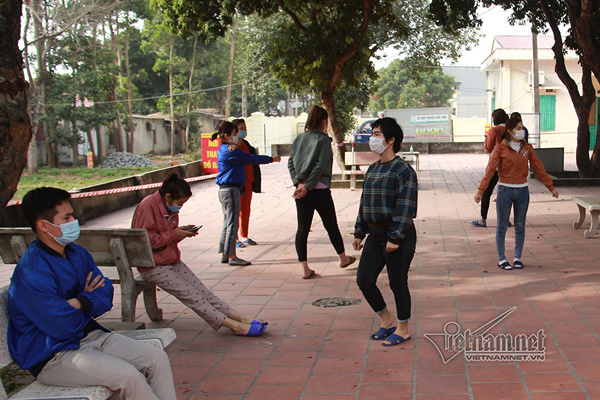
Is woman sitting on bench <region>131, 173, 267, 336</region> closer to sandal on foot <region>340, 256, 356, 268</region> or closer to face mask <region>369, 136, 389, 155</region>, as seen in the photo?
face mask <region>369, 136, 389, 155</region>

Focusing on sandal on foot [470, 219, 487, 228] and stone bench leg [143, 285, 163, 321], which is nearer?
stone bench leg [143, 285, 163, 321]

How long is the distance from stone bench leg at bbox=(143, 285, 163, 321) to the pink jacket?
1.59ft

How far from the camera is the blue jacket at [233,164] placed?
786 cm

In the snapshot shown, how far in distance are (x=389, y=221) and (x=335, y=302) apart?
1.63 m

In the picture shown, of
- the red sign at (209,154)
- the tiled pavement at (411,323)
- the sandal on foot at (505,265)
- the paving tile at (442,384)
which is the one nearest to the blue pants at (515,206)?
the sandal on foot at (505,265)

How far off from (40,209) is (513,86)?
33.0 metres

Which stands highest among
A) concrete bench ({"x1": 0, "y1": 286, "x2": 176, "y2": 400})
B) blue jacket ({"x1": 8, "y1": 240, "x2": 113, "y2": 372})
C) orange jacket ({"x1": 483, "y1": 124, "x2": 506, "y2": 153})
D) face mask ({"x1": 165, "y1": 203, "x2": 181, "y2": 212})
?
orange jacket ({"x1": 483, "y1": 124, "x2": 506, "y2": 153})

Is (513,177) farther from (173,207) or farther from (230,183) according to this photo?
(173,207)

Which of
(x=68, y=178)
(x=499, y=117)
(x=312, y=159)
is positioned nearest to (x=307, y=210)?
(x=312, y=159)

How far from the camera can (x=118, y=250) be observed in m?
4.96

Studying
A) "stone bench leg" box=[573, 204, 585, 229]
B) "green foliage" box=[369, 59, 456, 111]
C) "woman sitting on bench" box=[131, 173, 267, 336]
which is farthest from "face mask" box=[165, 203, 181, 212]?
"green foliage" box=[369, 59, 456, 111]

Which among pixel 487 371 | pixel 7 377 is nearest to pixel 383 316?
pixel 487 371

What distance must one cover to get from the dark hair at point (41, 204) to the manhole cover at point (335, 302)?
3.18m

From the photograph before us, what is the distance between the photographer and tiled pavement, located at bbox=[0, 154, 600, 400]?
4.14m
